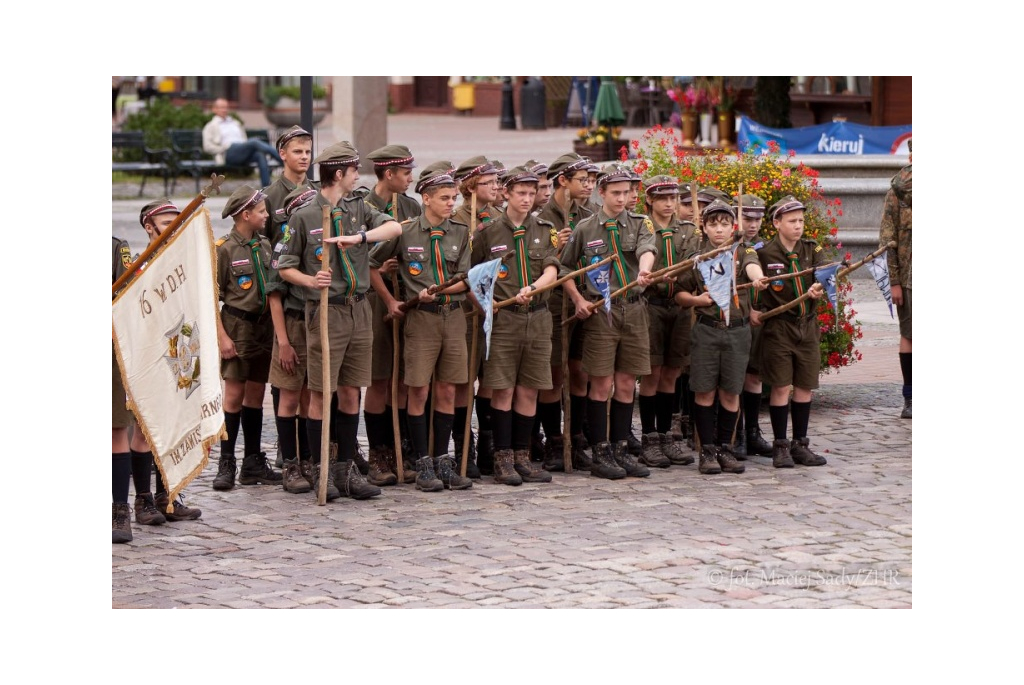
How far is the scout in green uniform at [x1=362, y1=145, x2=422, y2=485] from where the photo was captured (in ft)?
33.2

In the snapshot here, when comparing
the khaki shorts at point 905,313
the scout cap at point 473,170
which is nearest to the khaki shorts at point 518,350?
the scout cap at point 473,170

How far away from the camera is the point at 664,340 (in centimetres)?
1104

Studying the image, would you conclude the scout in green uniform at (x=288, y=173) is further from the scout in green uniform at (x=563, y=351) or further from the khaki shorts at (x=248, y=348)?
the scout in green uniform at (x=563, y=351)

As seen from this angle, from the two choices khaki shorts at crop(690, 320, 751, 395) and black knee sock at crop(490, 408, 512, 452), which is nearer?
black knee sock at crop(490, 408, 512, 452)

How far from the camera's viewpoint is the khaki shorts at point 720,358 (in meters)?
10.6

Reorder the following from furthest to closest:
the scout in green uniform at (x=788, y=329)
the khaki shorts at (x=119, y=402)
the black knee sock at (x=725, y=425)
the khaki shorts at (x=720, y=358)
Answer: the black knee sock at (x=725, y=425) < the scout in green uniform at (x=788, y=329) < the khaki shorts at (x=720, y=358) < the khaki shorts at (x=119, y=402)

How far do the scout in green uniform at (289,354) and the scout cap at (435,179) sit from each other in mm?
679

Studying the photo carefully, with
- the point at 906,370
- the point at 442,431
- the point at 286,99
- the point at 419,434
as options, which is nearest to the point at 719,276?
the point at 442,431

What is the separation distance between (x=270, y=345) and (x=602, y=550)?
278 cm

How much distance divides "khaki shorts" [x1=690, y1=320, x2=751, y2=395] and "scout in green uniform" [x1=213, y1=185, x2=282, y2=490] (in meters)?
2.76

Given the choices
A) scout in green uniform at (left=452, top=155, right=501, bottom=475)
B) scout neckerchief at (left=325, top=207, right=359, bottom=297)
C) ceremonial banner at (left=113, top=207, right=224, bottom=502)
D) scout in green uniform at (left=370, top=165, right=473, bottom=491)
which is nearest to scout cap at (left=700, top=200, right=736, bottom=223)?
scout in green uniform at (left=452, top=155, right=501, bottom=475)

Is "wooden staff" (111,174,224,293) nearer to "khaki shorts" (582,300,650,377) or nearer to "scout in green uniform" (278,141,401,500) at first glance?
"scout in green uniform" (278,141,401,500)

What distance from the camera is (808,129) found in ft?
67.6
